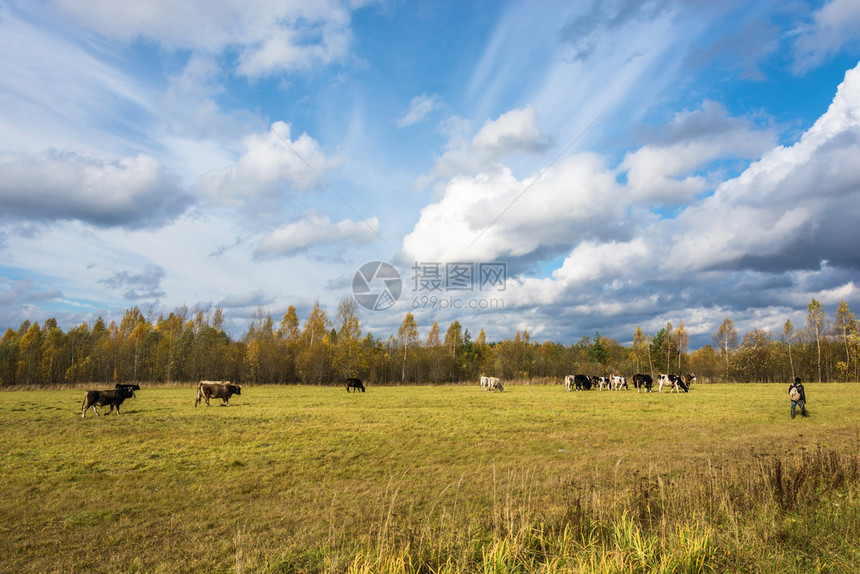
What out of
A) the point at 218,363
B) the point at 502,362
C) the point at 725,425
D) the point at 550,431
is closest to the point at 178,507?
the point at 550,431

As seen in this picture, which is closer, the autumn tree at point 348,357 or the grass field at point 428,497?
the grass field at point 428,497

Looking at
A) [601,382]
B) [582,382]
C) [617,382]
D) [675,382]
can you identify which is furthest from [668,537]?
[617,382]

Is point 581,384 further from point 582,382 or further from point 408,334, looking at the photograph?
point 408,334

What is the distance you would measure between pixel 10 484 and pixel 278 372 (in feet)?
187

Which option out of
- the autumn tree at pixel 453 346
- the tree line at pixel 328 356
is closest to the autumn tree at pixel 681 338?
the tree line at pixel 328 356

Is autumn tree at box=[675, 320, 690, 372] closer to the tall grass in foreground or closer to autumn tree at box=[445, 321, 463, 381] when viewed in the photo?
autumn tree at box=[445, 321, 463, 381]

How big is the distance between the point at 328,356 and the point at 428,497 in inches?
2314

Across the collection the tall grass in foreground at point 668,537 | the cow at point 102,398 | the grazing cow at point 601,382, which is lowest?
the grazing cow at point 601,382

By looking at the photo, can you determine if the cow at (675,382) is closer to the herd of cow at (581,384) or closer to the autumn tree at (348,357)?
the herd of cow at (581,384)

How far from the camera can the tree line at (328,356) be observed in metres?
64.4

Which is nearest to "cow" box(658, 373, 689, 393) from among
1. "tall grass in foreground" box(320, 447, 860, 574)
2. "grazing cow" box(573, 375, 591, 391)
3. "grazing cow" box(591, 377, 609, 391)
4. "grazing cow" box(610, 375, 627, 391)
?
"grazing cow" box(610, 375, 627, 391)

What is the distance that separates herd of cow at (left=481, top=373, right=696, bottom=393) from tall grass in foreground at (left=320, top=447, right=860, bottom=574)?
35.1m

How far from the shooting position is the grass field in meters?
5.30

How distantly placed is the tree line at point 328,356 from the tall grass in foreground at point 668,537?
2294 inches
